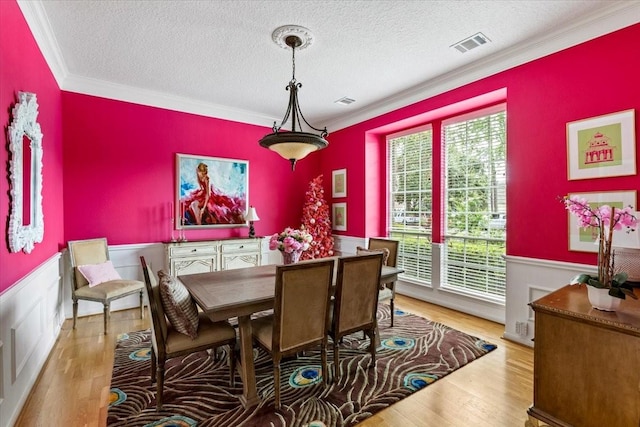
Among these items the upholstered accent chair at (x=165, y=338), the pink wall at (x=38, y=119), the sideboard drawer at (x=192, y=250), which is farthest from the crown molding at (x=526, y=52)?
the pink wall at (x=38, y=119)

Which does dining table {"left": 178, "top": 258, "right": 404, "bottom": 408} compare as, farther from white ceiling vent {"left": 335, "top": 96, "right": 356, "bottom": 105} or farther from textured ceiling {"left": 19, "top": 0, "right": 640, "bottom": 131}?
white ceiling vent {"left": 335, "top": 96, "right": 356, "bottom": 105}

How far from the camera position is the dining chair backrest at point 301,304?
6.73 ft

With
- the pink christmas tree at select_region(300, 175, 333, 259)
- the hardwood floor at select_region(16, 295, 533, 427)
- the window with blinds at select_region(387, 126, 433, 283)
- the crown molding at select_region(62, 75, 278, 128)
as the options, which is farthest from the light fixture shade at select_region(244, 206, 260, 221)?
the hardwood floor at select_region(16, 295, 533, 427)

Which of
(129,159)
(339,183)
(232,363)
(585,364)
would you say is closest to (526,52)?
(585,364)

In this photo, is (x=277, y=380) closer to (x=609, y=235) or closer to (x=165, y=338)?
(x=165, y=338)

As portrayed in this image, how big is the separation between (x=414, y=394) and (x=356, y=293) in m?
0.85

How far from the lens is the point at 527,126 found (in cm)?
317

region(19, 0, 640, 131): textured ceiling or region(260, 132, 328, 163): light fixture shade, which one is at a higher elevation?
region(19, 0, 640, 131): textured ceiling

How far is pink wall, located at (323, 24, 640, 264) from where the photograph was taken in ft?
8.48

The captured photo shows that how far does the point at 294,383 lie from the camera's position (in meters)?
2.43

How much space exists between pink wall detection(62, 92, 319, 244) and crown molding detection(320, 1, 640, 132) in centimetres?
266

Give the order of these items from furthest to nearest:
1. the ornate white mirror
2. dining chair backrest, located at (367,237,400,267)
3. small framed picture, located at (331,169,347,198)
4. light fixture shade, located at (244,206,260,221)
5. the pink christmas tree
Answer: small framed picture, located at (331,169,347,198), the pink christmas tree, light fixture shade, located at (244,206,260,221), dining chair backrest, located at (367,237,400,267), the ornate white mirror

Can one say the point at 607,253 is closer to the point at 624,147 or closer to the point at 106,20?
the point at 624,147

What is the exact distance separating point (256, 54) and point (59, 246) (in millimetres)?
3246
